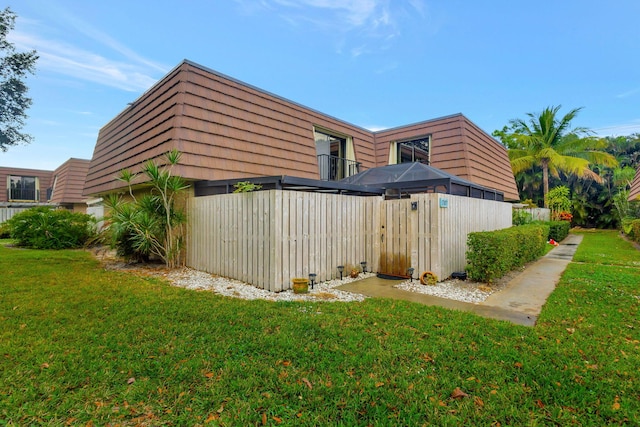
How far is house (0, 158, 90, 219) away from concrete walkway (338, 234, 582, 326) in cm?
2202

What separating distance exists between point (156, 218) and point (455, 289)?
7.35 m

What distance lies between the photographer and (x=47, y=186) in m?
27.2

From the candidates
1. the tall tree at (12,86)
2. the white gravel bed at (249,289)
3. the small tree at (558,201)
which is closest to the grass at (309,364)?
the white gravel bed at (249,289)

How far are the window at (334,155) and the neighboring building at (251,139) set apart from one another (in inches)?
1.7

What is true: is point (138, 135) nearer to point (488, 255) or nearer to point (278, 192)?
point (278, 192)

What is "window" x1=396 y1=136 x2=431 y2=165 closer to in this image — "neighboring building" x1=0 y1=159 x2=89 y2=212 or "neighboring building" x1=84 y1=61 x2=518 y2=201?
"neighboring building" x1=84 y1=61 x2=518 y2=201

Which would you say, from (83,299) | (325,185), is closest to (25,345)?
(83,299)

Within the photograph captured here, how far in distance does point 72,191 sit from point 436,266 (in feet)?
79.3

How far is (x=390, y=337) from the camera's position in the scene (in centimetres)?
360

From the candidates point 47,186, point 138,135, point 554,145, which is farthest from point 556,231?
point 47,186

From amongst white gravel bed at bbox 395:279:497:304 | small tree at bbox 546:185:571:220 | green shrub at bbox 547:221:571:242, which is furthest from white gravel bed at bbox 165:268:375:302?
small tree at bbox 546:185:571:220

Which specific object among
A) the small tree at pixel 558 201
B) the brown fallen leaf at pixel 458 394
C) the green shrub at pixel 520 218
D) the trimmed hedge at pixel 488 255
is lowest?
the brown fallen leaf at pixel 458 394

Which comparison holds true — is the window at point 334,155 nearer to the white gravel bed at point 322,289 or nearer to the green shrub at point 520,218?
the white gravel bed at point 322,289

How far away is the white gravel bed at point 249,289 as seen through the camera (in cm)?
546
